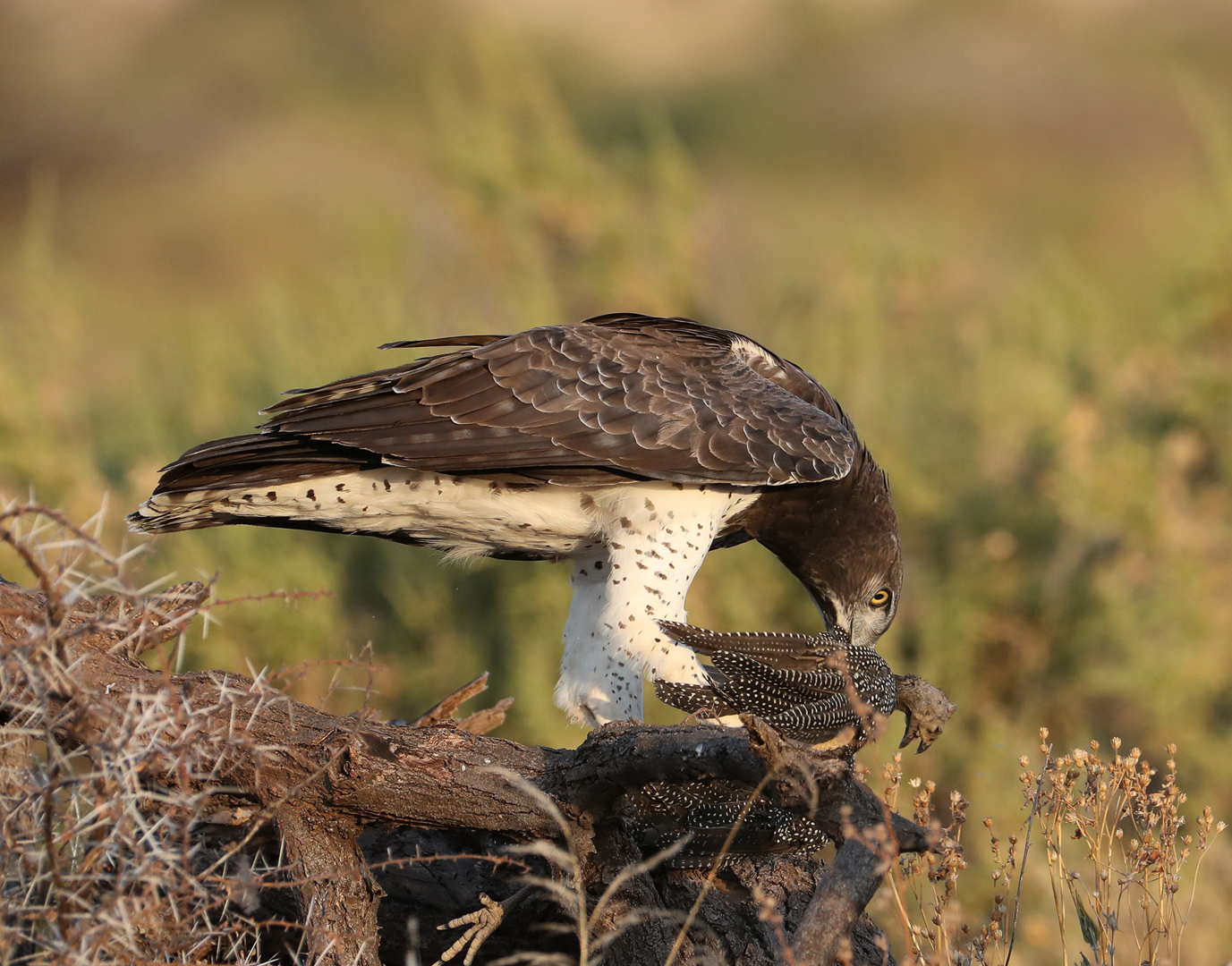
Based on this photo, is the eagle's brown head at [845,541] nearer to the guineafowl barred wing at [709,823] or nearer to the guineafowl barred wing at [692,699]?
the guineafowl barred wing at [692,699]

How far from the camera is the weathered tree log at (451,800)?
261 centimetres

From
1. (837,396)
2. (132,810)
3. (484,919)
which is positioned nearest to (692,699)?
(484,919)

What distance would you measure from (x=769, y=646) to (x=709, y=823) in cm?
54

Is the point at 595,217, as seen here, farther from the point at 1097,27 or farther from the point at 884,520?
the point at 1097,27

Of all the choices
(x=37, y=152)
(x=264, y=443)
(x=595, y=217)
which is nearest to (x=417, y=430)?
(x=264, y=443)

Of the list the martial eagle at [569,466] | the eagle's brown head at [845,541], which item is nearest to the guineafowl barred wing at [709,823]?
the martial eagle at [569,466]

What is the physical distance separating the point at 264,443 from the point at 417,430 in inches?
20.8

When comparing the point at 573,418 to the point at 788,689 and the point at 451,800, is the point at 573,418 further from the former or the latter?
the point at 451,800

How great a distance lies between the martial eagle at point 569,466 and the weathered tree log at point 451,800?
77cm

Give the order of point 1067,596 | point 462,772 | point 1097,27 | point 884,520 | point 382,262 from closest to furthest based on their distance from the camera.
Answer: point 462,772
point 884,520
point 1067,596
point 382,262
point 1097,27

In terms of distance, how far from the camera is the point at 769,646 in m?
3.28

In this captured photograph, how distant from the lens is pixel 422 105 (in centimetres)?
3609

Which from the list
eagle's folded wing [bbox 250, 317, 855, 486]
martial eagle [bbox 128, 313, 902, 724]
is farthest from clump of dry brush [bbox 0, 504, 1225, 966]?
eagle's folded wing [bbox 250, 317, 855, 486]

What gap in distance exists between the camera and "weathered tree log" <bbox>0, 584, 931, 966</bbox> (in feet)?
8.55
